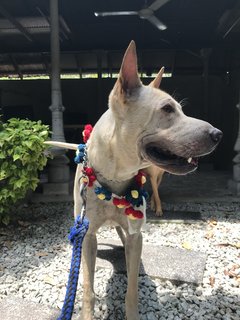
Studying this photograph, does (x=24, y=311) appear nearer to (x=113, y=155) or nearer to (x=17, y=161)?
(x=113, y=155)

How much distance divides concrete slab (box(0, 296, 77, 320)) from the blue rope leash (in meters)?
0.90

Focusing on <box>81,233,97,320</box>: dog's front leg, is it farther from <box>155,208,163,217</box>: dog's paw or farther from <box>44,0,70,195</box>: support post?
<box>44,0,70,195</box>: support post

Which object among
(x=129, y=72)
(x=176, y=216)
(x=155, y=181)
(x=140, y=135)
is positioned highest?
(x=129, y=72)

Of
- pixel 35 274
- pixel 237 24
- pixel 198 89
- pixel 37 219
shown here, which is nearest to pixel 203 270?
pixel 35 274

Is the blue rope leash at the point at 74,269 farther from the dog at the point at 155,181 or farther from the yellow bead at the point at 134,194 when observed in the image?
the dog at the point at 155,181

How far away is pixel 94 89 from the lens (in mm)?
10547

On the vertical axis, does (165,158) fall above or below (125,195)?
above

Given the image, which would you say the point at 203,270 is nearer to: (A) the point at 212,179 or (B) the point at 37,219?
(B) the point at 37,219

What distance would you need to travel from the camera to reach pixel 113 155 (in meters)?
1.82

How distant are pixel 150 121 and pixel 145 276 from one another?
1659 millimetres

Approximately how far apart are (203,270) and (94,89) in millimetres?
8547

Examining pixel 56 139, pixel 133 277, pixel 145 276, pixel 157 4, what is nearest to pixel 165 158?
pixel 133 277

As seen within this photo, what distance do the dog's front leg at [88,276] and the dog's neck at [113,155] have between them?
0.47 metres

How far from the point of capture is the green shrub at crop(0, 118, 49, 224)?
3.62 metres
